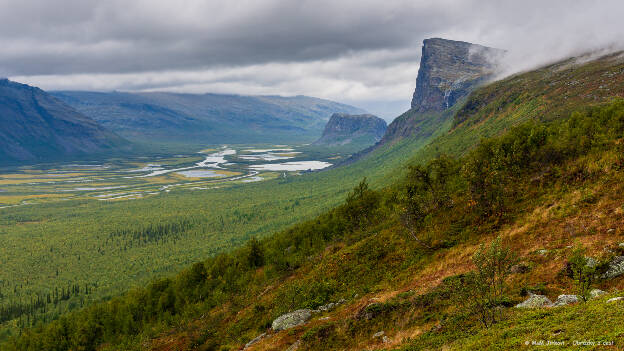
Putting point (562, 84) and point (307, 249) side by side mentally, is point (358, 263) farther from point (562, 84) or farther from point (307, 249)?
point (562, 84)

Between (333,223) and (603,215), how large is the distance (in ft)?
203

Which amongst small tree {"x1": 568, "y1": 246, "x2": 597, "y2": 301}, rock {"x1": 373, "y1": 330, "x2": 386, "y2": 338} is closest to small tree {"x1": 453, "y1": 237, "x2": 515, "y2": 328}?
small tree {"x1": 568, "y1": 246, "x2": 597, "y2": 301}

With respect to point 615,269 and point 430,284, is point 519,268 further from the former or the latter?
point 430,284

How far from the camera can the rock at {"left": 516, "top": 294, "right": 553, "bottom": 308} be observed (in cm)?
2423

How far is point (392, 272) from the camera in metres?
45.3

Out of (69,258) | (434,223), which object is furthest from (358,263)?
(69,258)

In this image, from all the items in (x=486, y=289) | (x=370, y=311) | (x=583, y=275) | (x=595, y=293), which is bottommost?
(x=370, y=311)

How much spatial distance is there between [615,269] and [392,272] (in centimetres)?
2427

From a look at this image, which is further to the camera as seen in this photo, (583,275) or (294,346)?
(294,346)

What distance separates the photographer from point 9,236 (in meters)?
177

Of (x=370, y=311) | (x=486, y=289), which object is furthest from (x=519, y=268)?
(x=370, y=311)

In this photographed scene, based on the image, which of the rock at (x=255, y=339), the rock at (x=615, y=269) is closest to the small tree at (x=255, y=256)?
the rock at (x=255, y=339)

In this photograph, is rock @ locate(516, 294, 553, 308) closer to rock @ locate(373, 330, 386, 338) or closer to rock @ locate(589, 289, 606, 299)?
rock @ locate(589, 289, 606, 299)

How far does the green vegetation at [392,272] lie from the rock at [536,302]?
1.59 metres
